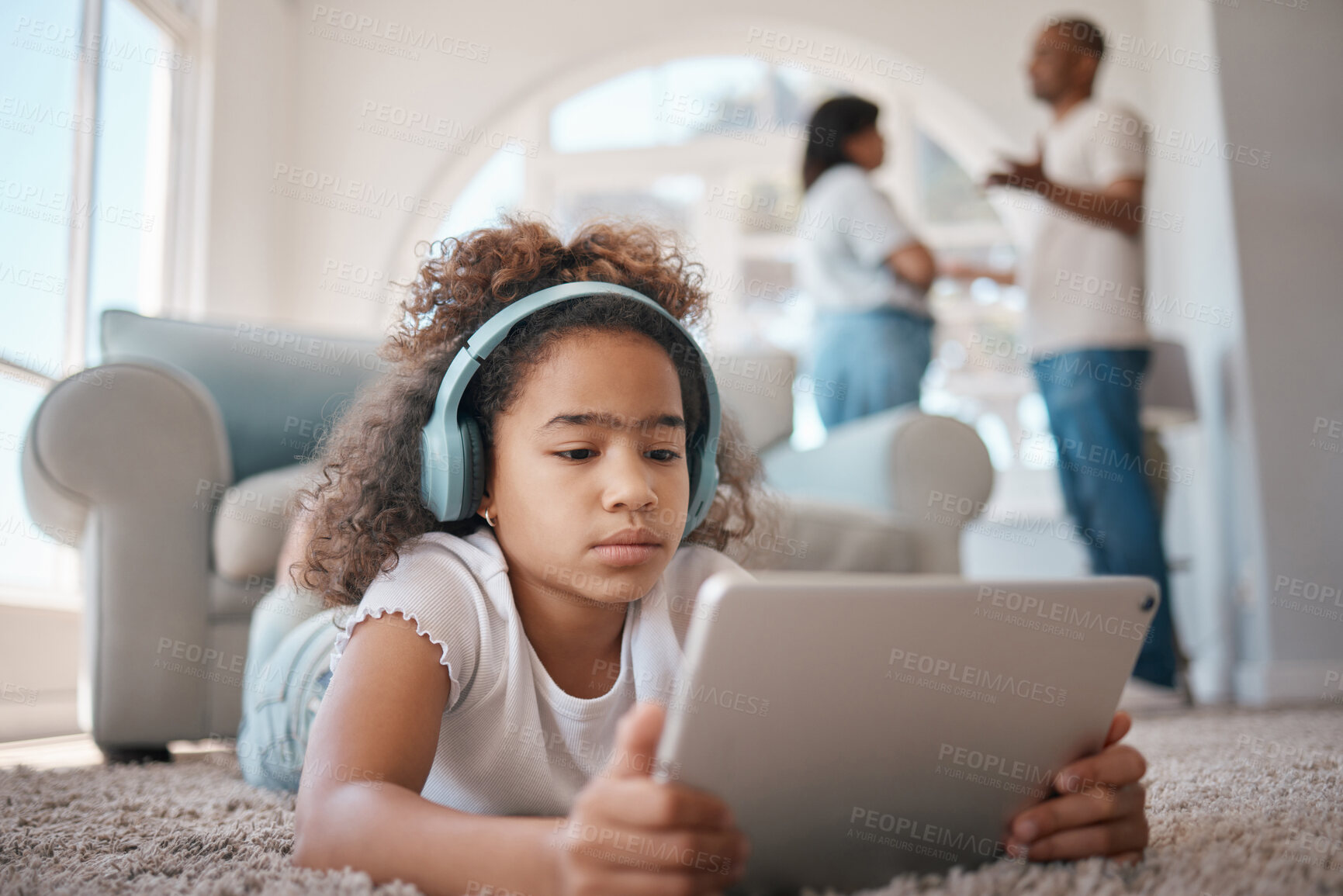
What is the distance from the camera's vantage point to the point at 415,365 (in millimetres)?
959

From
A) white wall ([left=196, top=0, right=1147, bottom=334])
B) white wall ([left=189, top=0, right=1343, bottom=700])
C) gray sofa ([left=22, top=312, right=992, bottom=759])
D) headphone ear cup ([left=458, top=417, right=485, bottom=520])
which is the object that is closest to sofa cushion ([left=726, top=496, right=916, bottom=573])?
gray sofa ([left=22, top=312, right=992, bottom=759])

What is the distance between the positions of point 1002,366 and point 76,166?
10.4ft

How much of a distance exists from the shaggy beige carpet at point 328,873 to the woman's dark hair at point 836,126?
5.21 feet

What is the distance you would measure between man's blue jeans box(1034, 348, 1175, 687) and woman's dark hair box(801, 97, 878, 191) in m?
0.73

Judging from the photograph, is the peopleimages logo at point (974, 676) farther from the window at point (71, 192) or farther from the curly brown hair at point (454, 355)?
the window at point (71, 192)

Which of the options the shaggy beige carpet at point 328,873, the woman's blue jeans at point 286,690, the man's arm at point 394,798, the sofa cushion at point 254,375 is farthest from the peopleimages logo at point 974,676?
the sofa cushion at point 254,375

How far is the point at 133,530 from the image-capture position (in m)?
1.45

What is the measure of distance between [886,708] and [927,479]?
4.25ft

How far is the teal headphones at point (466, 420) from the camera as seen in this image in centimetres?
83

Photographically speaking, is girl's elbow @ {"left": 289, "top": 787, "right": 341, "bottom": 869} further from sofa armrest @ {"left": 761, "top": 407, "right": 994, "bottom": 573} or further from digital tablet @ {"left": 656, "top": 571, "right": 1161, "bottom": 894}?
sofa armrest @ {"left": 761, "top": 407, "right": 994, "bottom": 573}

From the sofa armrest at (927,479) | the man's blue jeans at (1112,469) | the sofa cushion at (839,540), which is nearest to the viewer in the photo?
the sofa cushion at (839,540)

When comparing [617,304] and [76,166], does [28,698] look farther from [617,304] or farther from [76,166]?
[617,304]

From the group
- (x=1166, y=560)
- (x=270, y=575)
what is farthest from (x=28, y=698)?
(x=1166, y=560)

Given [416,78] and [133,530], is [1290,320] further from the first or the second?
[416,78]
